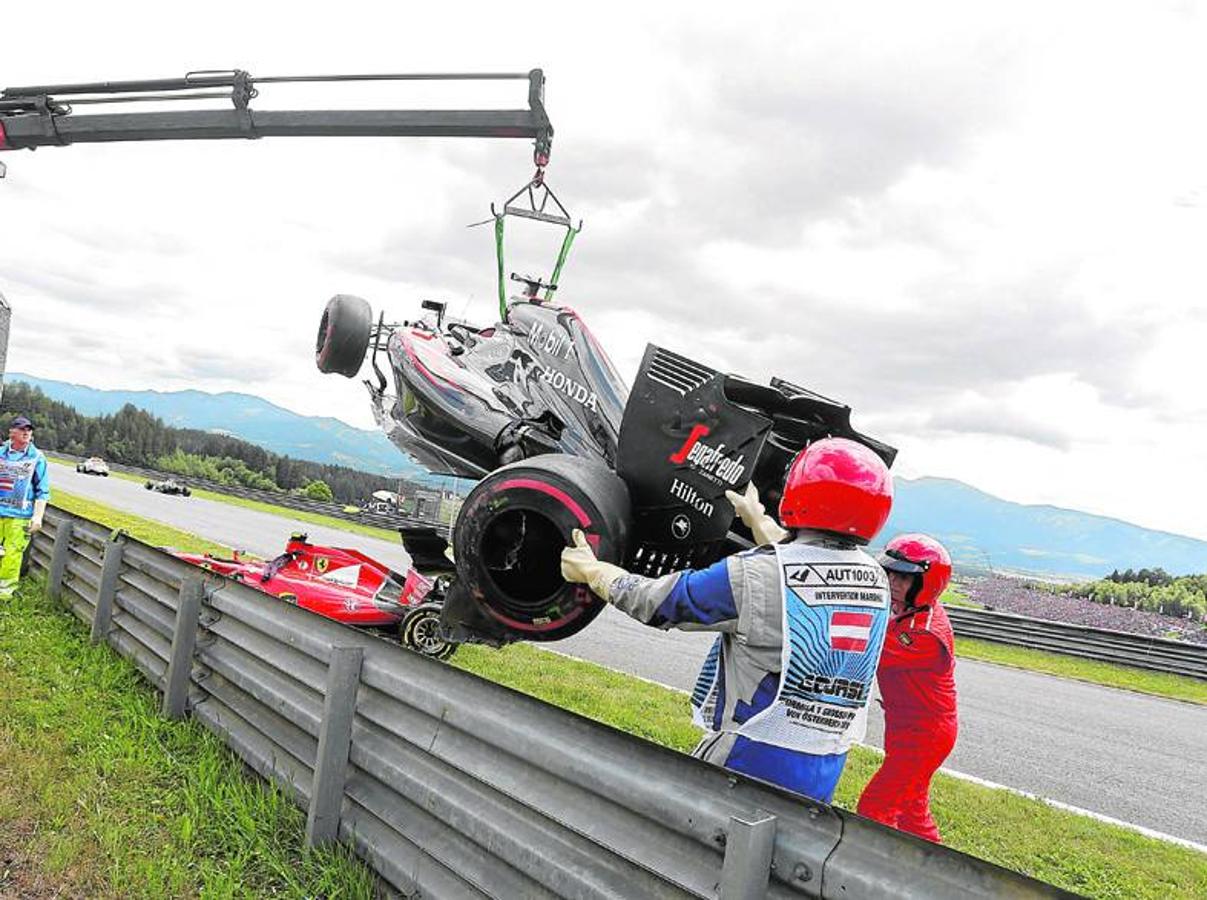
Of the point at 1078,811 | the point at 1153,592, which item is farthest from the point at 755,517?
the point at 1153,592

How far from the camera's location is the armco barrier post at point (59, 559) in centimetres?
849

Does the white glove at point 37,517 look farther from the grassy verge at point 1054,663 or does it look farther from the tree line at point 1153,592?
the tree line at point 1153,592

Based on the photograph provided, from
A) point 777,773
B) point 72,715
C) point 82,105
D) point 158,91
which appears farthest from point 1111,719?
point 82,105

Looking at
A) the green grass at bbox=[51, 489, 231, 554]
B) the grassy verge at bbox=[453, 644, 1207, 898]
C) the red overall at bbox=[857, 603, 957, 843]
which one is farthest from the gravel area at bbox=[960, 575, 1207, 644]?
the green grass at bbox=[51, 489, 231, 554]

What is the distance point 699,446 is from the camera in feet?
11.2

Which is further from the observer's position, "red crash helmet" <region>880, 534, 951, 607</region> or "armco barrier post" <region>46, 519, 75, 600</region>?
"armco barrier post" <region>46, 519, 75, 600</region>

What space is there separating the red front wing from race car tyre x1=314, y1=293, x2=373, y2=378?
3158 millimetres

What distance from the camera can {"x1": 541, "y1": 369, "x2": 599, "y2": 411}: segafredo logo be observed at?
4.18 metres

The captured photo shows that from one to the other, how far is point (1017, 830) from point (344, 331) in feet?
16.3

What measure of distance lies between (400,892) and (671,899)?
127 centimetres

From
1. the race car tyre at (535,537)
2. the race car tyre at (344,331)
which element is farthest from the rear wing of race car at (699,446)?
the race car tyre at (344,331)

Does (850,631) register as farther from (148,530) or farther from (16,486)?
(148,530)

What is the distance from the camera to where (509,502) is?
3379mm

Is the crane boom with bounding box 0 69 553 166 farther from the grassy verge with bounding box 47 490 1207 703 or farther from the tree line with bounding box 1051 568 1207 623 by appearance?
the tree line with bounding box 1051 568 1207 623
